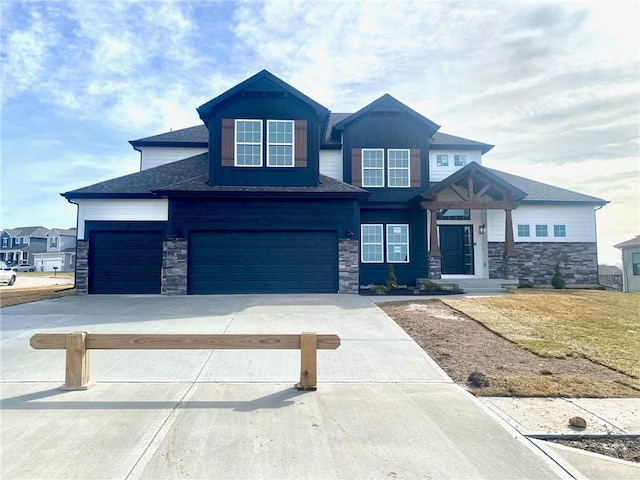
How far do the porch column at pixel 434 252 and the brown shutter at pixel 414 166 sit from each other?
180 cm

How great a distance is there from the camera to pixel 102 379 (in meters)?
5.51

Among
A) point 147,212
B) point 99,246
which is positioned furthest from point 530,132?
point 99,246

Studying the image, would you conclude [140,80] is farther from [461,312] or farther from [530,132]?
[530,132]

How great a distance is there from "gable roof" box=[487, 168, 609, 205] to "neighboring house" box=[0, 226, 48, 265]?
65939mm

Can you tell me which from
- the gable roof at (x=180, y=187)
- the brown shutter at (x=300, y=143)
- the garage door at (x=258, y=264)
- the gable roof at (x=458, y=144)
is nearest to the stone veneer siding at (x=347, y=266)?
the garage door at (x=258, y=264)

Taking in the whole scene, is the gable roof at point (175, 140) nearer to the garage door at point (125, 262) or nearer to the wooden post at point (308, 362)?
the garage door at point (125, 262)

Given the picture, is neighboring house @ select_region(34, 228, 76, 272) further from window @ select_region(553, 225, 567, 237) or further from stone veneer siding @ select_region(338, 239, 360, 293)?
window @ select_region(553, 225, 567, 237)

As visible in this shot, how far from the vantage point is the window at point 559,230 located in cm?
1767

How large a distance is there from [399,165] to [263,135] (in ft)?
20.0

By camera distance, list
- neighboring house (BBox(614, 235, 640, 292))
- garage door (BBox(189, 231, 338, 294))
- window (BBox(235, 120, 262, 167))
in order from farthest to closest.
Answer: neighboring house (BBox(614, 235, 640, 292)), window (BBox(235, 120, 262, 167)), garage door (BBox(189, 231, 338, 294))

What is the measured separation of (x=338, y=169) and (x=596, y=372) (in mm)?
12929

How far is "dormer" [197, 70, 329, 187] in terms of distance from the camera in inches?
564

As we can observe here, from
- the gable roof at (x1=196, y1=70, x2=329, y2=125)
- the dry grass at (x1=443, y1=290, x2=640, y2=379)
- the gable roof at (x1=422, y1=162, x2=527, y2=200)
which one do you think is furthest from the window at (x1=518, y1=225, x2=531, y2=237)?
the gable roof at (x1=196, y1=70, x2=329, y2=125)

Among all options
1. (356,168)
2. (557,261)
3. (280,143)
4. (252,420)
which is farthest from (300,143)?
(557,261)
